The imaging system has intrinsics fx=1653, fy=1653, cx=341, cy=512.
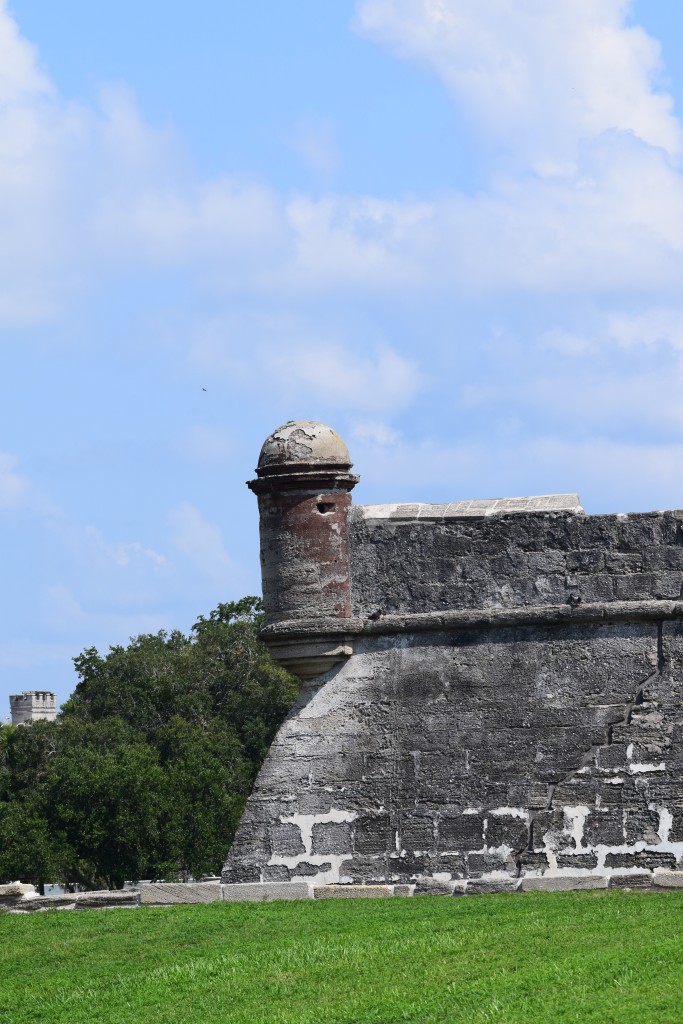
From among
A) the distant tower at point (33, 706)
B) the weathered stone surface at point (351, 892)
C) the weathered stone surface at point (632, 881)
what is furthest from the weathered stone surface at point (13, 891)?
the distant tower at point (33, 706)

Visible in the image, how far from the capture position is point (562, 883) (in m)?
10.6

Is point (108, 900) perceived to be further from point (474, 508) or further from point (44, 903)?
point (474, 508)

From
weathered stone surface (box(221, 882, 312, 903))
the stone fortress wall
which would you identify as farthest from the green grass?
the stone fortress wall

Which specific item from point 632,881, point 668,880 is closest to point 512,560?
point 632,881

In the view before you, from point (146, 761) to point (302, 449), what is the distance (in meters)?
20.1

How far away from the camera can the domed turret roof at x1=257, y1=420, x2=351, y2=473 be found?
38.8ft

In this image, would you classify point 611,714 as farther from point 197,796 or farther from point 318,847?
point 197,796

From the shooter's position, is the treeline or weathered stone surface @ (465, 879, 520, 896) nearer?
weathered stone surface @ (465, 879, 520, 896)

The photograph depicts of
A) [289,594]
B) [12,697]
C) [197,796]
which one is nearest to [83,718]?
[197,796]

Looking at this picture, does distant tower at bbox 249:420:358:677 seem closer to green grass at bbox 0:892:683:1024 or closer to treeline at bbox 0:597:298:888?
green grass at bbox 0:892:683:1024

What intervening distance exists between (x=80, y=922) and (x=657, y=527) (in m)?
4.63

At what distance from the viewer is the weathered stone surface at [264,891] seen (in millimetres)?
11125

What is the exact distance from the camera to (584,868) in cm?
1083

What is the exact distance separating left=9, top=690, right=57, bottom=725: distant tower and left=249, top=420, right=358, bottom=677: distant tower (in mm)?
41992
